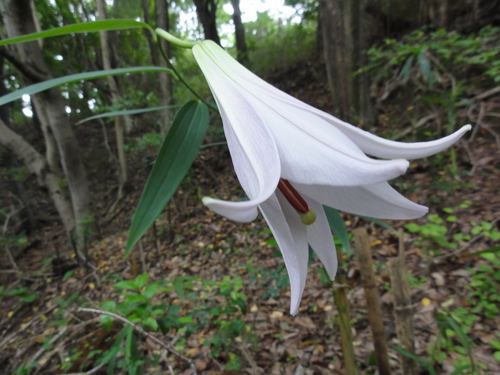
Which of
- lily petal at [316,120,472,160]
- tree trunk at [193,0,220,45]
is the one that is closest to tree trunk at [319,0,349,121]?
tree trunk at [193,0,220,45]

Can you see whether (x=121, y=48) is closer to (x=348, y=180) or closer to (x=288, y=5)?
(x=288, y=5)

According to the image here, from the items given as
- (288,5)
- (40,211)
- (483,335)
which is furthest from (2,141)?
(288,5)

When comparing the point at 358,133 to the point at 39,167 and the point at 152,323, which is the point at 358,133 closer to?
the point at 152,323

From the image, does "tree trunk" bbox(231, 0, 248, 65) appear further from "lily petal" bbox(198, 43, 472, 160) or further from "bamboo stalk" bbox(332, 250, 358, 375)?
"lily petal" bbox(198, 43, 472, 160)

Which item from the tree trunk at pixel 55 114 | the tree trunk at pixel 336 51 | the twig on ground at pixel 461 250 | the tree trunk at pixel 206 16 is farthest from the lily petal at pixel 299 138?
the tree trunk at pixel 206 16

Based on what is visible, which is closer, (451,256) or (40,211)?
(451,256)

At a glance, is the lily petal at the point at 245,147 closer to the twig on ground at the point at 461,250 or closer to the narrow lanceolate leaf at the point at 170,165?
the narrow lanceolate leaf at the point at 170,165
